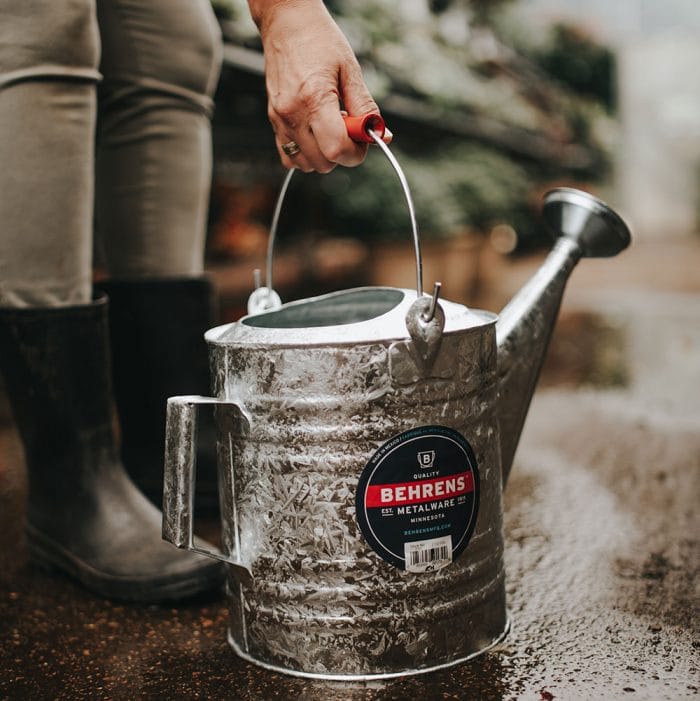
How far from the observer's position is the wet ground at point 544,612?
1.05m

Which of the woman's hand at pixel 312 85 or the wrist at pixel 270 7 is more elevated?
the wrist at pixel 270 7

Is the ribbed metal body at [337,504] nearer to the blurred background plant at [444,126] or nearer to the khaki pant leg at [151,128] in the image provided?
the khaki pant leg at [151,128]

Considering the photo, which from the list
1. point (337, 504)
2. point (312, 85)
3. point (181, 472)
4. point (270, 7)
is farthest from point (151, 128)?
point (337, 504)

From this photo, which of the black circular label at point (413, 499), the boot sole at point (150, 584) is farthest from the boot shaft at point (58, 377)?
the black circular label at point (413, 499)

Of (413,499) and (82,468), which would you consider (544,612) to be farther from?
(82,468)

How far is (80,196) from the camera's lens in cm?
138

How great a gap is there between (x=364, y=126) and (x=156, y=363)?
29.0 inches

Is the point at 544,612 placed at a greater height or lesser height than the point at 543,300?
lesser

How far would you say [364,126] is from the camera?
1.07 m

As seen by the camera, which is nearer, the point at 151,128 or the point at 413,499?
the point at 413,499

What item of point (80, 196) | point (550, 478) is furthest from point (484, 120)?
point (80, 196)

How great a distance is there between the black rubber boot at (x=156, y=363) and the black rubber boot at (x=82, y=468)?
0.22 metres

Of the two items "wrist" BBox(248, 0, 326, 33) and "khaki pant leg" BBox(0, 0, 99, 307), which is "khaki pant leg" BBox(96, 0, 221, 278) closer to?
"khaki pant leg" BBox(0, 0, 99, 307)

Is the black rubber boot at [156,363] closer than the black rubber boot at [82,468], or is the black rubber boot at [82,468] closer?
the black rubber boot at [82,468]
